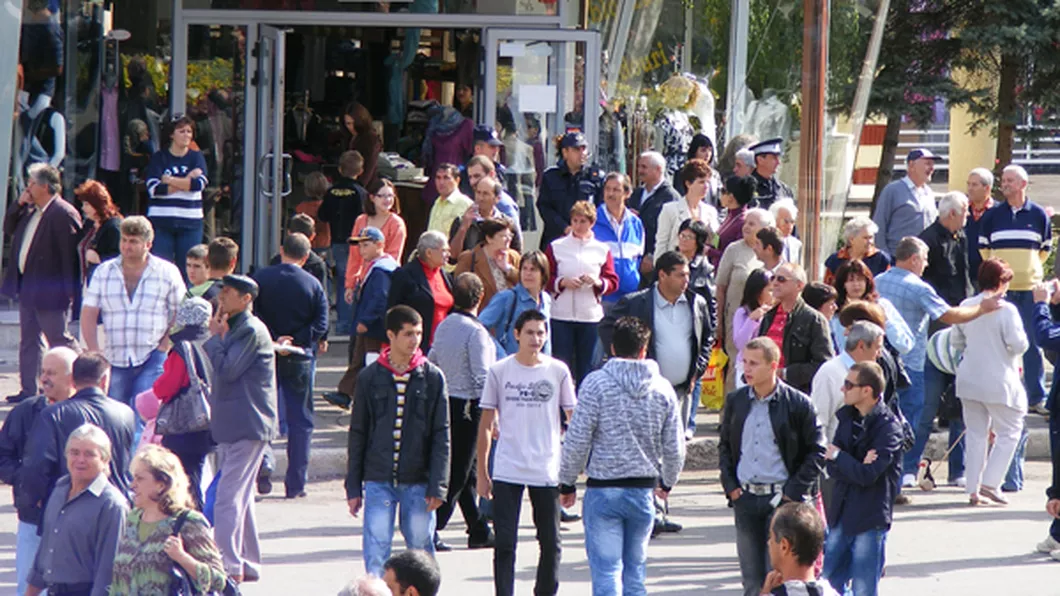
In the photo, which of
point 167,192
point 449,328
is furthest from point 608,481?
point 167,192

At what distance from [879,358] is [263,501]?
4.11 metres

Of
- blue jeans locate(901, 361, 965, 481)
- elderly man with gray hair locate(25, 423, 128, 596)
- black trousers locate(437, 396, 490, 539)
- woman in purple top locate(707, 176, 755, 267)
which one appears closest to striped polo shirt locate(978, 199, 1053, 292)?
blue jeans locate(901, 361, 965, 481)

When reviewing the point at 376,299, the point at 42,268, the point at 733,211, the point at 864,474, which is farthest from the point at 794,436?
the point at 42,268

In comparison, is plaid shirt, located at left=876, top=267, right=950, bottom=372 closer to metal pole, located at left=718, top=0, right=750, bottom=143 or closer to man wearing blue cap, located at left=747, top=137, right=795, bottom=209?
man wearing blue cap, located at left=747, top=137, right=795, bottom=209

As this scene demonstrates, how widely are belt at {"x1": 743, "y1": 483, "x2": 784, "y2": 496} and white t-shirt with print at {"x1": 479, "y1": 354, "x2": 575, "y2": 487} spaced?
3.15 feet

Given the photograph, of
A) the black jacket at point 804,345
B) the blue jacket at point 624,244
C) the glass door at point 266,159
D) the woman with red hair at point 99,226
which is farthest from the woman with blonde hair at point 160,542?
the glass door at point 266,159

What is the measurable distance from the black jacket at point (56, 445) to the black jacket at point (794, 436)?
2.78 meters

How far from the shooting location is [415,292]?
10.5 meters

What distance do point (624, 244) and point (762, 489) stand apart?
431cm

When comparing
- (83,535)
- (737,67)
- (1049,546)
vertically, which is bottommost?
(1049,546)

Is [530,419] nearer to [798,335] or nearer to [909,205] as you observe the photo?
[798,335]

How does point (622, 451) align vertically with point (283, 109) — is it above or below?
below

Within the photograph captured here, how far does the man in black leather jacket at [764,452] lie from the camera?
25.7 ft

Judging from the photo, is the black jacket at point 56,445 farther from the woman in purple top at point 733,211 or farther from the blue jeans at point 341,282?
the blue jeans at point 341,282
